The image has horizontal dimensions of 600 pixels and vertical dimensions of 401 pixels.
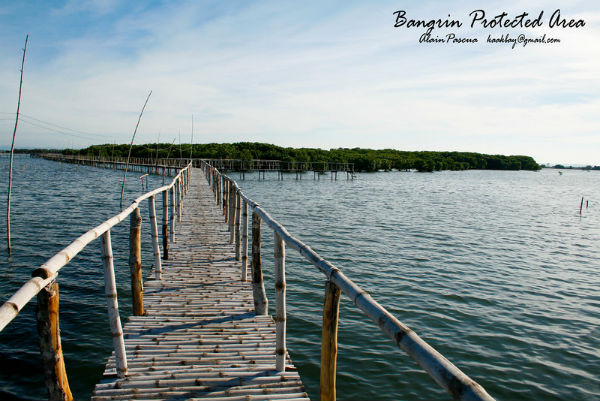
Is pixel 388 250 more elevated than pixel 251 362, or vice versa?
pixel 251 362

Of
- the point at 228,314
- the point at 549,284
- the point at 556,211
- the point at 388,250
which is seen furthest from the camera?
the point at 556,211

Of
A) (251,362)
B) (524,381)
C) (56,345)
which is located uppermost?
(56,345)

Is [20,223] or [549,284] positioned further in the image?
[20,223]

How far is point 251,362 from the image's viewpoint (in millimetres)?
3797

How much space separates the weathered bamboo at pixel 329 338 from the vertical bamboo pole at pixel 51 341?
1.74 metres

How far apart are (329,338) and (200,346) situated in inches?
72.4

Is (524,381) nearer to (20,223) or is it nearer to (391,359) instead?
(391,359)

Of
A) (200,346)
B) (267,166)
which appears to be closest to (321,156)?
(267,166)

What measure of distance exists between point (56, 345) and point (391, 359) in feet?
19.4

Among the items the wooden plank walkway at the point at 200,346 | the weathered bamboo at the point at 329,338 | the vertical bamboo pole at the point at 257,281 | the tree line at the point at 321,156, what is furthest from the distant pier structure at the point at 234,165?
the weathered bamboo at the point at 329,338

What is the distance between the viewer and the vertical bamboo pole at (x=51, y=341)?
2.37 m

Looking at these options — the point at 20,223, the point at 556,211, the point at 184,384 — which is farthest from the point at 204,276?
the point at 556,211

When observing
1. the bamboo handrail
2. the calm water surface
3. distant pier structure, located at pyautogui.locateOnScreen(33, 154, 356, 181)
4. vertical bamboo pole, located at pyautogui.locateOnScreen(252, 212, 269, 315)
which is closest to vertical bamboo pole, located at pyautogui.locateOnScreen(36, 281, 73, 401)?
the bamboo handrail

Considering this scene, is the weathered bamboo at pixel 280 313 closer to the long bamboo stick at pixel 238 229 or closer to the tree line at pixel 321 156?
the long bamboo stick at pixel 238 229
